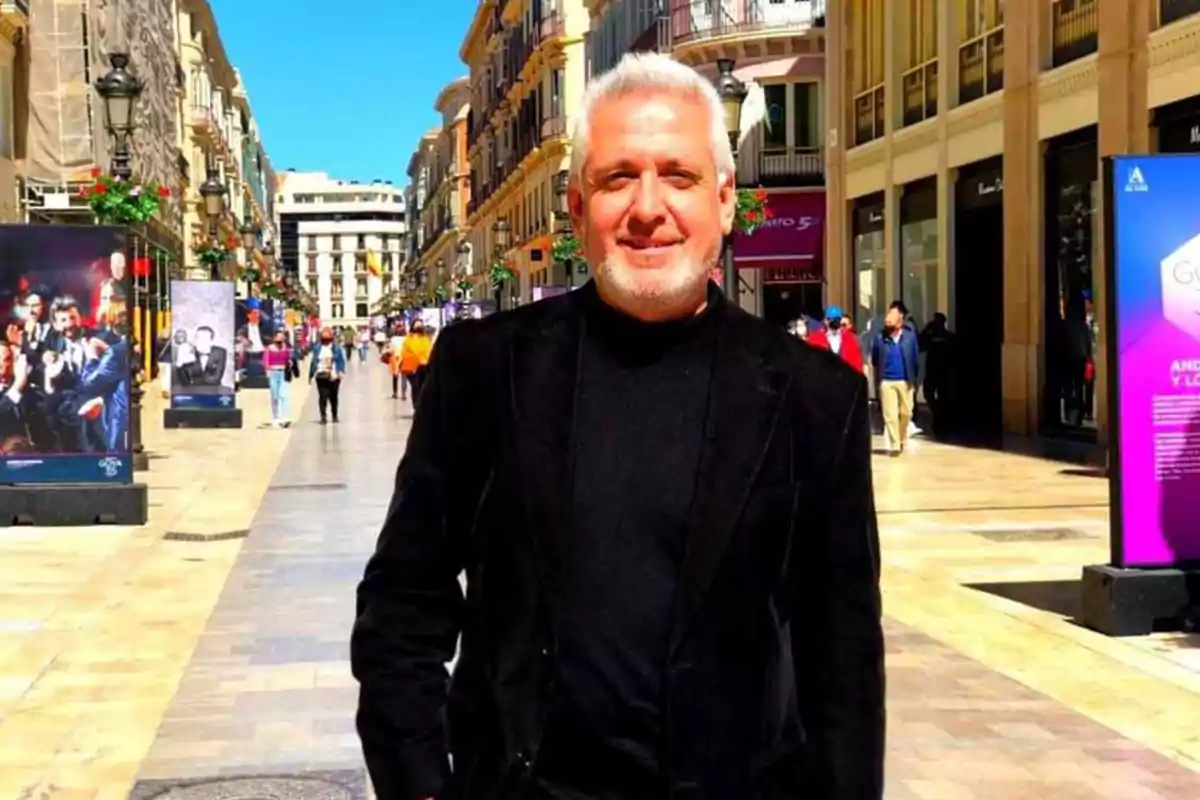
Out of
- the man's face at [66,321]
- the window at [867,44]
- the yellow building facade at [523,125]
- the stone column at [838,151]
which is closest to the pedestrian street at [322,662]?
the man's face at [66,321]

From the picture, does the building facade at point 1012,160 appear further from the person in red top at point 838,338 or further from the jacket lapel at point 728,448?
the jacket lapel at point 728,448

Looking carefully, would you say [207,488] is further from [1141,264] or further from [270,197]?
[270,197]

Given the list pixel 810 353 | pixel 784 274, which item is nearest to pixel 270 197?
pixel 784 274

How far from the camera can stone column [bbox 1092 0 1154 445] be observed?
17.2 m

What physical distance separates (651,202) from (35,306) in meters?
11.4

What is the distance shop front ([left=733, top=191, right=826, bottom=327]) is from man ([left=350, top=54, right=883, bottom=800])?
33661 millimetres

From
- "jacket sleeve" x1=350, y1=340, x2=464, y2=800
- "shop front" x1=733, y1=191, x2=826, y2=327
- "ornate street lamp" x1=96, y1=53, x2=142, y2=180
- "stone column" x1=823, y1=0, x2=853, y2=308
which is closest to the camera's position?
"jacket sleeve" x1=350, y1=340, x2=464, y2=800

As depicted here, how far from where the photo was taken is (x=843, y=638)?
2.32 m

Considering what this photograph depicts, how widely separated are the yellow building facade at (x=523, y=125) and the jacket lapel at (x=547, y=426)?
45282 mm

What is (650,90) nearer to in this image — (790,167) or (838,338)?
(838,338)

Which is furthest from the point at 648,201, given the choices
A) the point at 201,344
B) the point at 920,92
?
the point at 201,344

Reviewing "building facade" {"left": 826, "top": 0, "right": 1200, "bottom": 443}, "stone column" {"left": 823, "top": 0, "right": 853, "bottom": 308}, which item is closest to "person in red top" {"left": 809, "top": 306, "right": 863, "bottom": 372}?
"building facade" {"left": 826, "top": 0, "right": 1200, "bottom": 443}

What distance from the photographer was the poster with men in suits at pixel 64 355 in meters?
12.6

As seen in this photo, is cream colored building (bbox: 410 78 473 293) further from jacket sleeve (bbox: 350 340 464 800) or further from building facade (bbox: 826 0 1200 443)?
jacket sleeve (bbox: 350 340 464 800)
